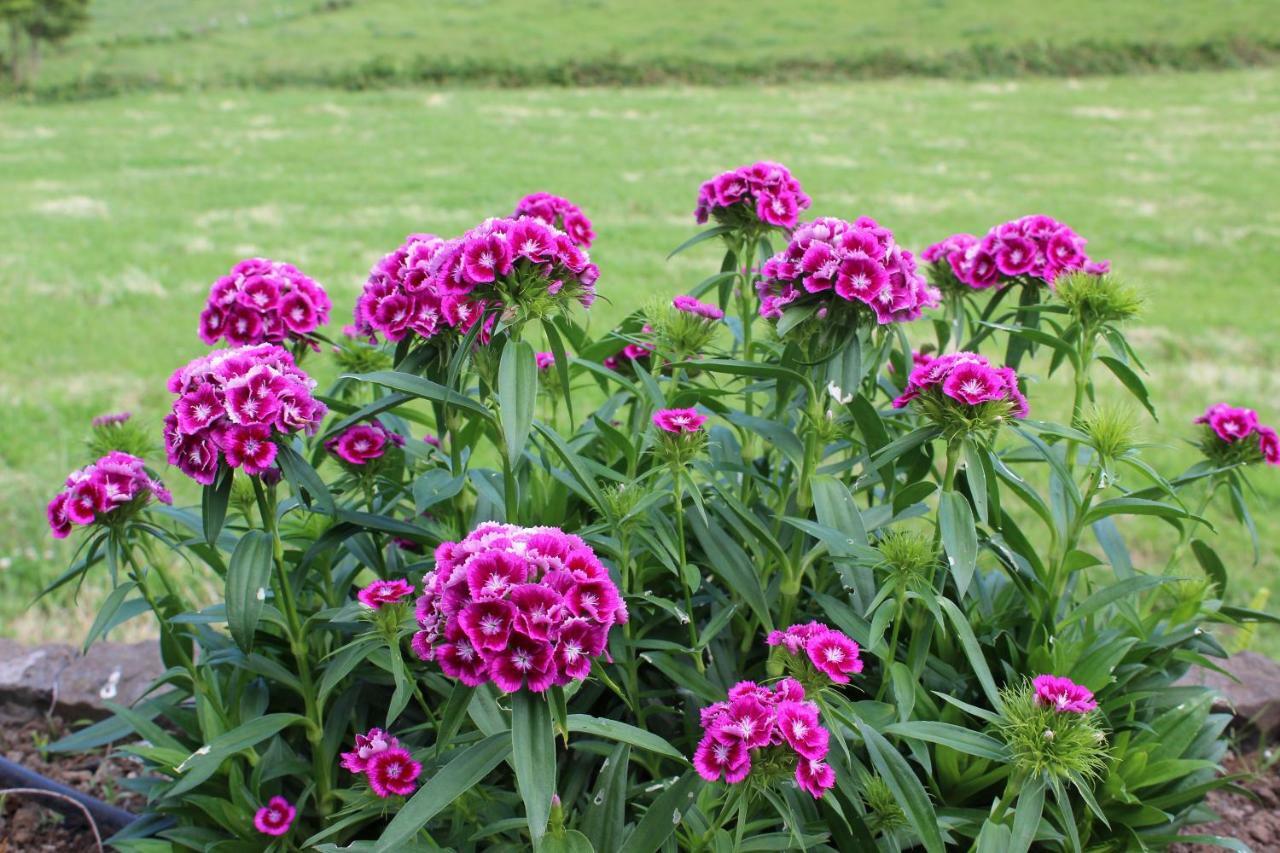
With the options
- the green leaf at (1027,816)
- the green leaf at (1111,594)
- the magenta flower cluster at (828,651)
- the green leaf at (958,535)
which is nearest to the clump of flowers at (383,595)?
the magenta flower cluster at (828,651)

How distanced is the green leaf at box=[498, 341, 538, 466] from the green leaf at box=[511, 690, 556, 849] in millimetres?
335

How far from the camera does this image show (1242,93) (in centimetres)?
1695

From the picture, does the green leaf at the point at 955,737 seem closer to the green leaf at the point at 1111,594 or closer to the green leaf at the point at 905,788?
the green leaf at the point at 905,788

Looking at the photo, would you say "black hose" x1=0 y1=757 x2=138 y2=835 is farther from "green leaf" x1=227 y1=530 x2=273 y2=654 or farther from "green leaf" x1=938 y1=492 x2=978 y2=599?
"green leaf" x1=938 y1=492 x2=978 y2=599

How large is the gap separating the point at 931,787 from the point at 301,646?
1063 mm

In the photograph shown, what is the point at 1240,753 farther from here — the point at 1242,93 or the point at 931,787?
the point at 1242,93

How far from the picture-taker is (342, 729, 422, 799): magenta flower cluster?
1.57 meters

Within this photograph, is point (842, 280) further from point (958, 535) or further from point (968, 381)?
point (958, 535)

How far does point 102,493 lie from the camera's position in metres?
1.72

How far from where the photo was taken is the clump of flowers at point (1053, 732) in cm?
140

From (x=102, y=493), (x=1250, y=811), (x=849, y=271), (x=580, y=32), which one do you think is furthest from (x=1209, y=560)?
(x=580, y=32)

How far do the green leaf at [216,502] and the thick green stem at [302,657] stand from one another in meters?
0.05

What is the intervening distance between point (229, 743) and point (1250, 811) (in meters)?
2.06

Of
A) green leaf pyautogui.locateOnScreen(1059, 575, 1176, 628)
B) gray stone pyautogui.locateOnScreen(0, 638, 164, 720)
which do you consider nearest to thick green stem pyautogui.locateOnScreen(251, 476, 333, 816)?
gray stone pyautogui.locateOnScreen(0, 638, 164, 720)
